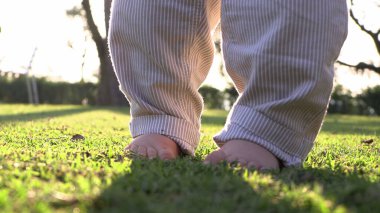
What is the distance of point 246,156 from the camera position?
1.47m

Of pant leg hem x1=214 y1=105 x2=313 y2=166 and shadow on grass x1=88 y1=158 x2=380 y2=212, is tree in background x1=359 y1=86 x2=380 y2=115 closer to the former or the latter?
pant leg hem x1=214 y1=105 x2=313 y2=166

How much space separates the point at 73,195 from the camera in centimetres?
94

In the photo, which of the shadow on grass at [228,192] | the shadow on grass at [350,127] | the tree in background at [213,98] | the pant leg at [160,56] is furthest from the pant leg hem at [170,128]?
the tree in background at [213,98]

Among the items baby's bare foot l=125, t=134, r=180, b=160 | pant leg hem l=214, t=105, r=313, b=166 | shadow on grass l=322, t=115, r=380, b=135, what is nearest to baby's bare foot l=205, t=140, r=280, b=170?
pant leg hem l=214, t=105, r=313, b=166

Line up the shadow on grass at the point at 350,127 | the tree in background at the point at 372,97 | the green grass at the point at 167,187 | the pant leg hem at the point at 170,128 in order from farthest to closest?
the tree in background at the point at 372,97
the shadow on grass at the point at 350,127
the pant leg hem at the point at 170,128
the green grass at the point at 167,187

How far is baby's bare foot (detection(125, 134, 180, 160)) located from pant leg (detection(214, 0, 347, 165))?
0.59ft

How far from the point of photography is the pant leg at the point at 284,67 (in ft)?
4.76

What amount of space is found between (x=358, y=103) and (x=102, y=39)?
9798 mm

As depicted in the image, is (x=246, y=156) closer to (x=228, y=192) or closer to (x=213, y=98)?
(x=228, y=192)

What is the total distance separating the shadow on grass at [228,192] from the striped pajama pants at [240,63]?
22 centimetres

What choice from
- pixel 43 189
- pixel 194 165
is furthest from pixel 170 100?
pixel 43 189

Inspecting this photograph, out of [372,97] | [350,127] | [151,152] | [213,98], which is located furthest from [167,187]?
[372,97]

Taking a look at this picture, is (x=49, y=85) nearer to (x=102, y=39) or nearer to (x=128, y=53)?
(x=102, y=39)

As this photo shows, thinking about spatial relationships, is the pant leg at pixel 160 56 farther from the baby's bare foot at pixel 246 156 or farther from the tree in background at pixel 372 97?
the tree in background at pixel 372 97
